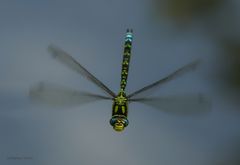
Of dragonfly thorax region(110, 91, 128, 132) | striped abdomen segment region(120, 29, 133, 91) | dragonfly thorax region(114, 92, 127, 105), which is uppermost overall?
striped abdomen segment region(120, 29, 133, 91)

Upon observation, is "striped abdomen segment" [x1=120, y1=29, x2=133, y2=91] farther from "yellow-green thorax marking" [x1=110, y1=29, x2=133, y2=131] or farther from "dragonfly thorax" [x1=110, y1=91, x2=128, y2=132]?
"dragonfly thorax" [x1=110, y1=91, x2=128, y2=132]

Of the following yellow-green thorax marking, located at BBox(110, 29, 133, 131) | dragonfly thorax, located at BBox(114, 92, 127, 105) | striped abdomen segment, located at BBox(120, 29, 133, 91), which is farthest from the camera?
striped abdomen segment, located at BBox(120, 29, 133, 91)

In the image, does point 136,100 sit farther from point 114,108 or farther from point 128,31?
point 128,31

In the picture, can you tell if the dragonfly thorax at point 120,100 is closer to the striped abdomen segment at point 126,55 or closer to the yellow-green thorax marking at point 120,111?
the yellow-green thorax marking at point 120,111

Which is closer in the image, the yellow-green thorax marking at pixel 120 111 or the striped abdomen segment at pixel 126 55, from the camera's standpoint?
the yellow-green thorax marking at pixel 120 111

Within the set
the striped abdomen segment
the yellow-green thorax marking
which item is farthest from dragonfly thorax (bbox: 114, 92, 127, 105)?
the striped abdomen segment

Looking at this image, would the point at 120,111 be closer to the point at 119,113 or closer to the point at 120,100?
the point at 119,113

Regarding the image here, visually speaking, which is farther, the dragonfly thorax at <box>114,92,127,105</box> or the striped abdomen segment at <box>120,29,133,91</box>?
the striped abdomen segment at <box>120,29,133,91</box>

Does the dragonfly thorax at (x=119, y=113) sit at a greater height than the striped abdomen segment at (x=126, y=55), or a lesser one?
lesser

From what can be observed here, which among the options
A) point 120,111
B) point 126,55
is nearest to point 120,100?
point 120,111

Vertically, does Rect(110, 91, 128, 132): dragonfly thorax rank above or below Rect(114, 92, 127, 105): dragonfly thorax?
below

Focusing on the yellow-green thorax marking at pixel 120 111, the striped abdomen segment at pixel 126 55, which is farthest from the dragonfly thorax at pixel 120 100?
the striped abdomen segment at pixel 126 55

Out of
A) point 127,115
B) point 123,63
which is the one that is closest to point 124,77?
point 123,63
